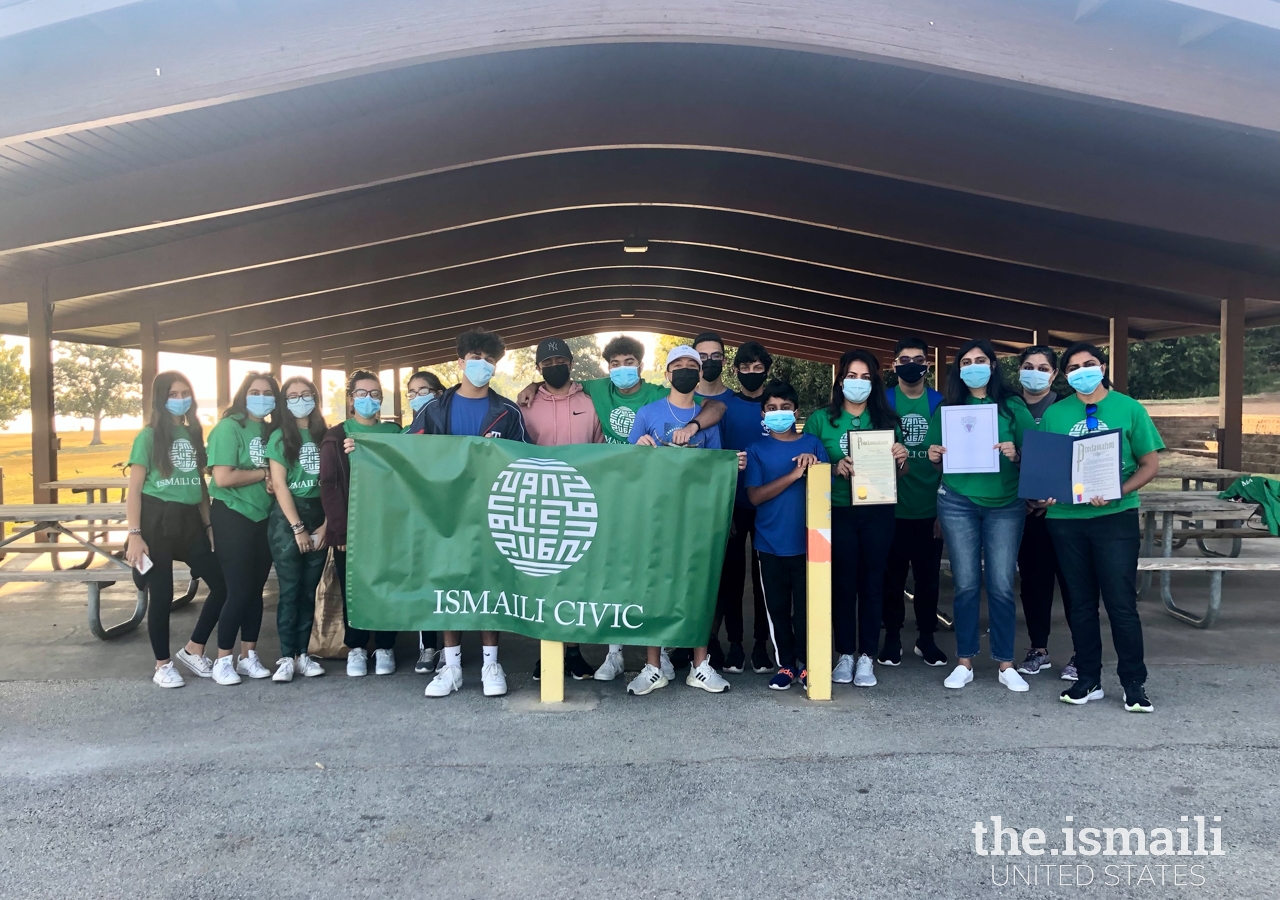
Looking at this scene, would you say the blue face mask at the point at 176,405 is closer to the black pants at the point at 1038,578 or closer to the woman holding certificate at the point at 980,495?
the woman holding certificate at the point at 980,495

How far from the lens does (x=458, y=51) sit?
14.7 feet

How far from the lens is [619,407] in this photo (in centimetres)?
467

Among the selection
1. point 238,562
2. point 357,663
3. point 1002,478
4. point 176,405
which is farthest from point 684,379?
point 176,405

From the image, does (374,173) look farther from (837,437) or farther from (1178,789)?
(1178,789)

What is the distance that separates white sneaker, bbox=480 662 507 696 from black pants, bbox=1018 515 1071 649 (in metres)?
3.15

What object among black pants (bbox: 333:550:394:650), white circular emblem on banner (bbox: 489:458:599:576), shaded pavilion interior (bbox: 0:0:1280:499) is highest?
shaded pavilion interior (bbox: 0:0:1280:499)

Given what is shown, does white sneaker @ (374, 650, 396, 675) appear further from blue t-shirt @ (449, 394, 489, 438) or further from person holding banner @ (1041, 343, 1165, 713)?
person holding banner @ (1041, 343, 1165, 713)

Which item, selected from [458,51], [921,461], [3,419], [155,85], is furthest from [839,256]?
[3,419]

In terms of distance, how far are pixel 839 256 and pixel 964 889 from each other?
865 centimetres

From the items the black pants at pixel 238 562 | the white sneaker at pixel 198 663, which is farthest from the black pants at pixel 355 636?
the white sneaker at pixel 198 663

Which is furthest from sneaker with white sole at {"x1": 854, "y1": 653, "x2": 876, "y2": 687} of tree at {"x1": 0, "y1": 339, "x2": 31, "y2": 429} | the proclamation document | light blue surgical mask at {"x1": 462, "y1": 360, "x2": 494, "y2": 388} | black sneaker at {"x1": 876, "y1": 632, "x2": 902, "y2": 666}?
tree at {"x1": 0, "y1": 339, "x2": 31, "y2": 429}

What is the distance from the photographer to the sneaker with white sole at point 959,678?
4473 mm

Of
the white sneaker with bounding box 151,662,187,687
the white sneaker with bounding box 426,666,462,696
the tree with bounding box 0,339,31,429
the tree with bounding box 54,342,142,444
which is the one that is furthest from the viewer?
the tree with bounding box 54,342,142,444

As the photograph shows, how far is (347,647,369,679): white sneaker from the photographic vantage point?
4.83 metres
